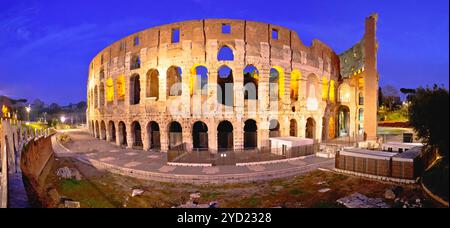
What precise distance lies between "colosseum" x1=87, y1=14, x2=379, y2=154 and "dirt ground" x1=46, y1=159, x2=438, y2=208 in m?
6.70

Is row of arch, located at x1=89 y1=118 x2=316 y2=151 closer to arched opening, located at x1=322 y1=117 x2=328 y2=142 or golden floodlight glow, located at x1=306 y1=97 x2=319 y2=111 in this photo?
golden floodlight glow, located at x1=306 y1=97 x2=319 y2=111

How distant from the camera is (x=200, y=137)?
21.1 meters

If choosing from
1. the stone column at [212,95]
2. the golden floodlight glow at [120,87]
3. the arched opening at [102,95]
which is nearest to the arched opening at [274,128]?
the stone column at [212,95]

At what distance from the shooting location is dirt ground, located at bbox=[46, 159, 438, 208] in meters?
10.1

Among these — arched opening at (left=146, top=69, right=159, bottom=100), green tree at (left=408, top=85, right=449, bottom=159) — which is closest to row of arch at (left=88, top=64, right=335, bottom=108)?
arched opening at (left=146, top=69, right=159, bottom=100)

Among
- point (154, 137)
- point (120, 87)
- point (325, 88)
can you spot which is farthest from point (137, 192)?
point (325, 88)

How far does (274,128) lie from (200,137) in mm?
7227

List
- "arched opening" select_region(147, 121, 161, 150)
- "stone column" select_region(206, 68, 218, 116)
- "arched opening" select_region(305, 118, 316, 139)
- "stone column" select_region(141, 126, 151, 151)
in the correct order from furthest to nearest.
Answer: "arched opening" select_region(305, 118, 316, 139), "arched opening" select_region(147, 121, 161, 150), "stone column" select_region(141, 126, 151, 151), "stone column" select_region(206, 68, 218, 116)

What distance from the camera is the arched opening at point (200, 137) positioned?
21.0 metres

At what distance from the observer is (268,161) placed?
51.6 feet

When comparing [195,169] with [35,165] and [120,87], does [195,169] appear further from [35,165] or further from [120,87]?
[120,87]
